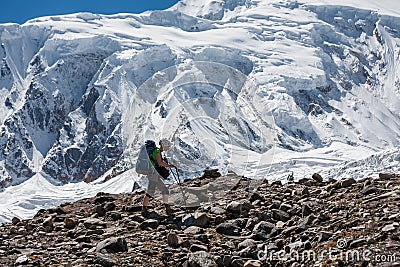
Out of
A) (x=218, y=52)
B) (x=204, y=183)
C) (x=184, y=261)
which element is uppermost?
(x=184, y=261)

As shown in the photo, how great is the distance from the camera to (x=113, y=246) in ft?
Result: 29.9

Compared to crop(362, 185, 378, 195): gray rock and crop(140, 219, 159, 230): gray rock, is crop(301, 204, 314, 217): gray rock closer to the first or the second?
crop(362, 185, 378, 195): gray rock

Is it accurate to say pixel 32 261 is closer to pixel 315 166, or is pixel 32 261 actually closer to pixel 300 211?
pixel 300 211

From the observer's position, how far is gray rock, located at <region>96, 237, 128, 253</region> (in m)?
9.08

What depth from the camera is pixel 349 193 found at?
463 inches

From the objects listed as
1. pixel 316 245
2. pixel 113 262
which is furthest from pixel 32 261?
pixel 316 245

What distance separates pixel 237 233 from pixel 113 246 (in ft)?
7.09

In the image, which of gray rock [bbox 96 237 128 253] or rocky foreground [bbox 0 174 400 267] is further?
gray rock [bbox 96 237 128 253]

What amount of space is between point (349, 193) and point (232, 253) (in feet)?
11.6

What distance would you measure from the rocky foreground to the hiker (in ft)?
0.85

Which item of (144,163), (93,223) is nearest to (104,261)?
(93,223)

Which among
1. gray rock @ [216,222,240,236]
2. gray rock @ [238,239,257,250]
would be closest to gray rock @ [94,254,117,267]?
gray rock @ [238,239,257,250]

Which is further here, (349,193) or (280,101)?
(280,101)

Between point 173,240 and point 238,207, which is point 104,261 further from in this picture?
point 238,207
